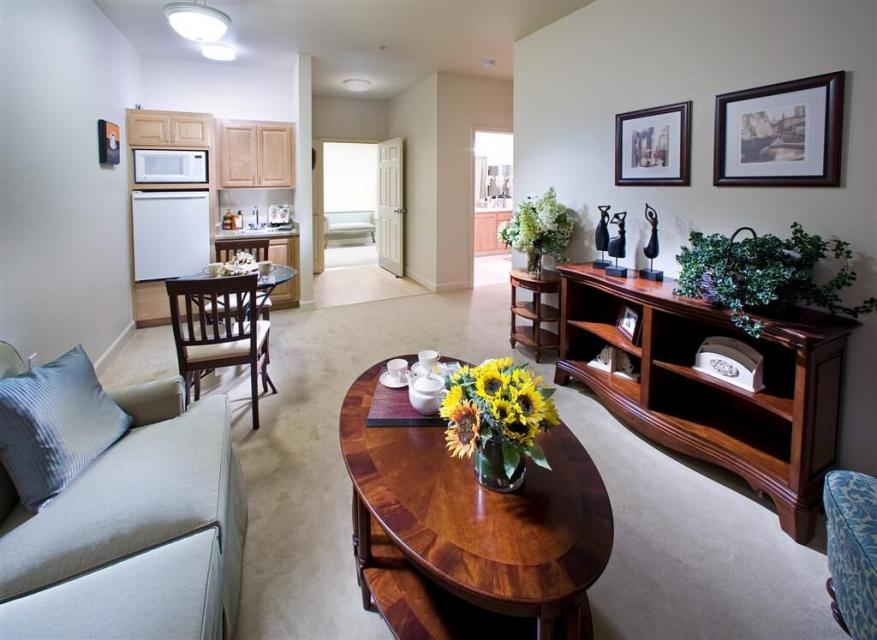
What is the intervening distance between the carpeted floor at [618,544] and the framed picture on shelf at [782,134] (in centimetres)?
153

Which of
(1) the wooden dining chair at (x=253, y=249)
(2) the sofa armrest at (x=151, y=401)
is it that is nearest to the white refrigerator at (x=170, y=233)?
(1) the wooden dining chair at (x=253, y=249)

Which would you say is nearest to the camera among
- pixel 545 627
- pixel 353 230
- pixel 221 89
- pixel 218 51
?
pixel 545 627

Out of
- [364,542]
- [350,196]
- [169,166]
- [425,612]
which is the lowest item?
[425,612]

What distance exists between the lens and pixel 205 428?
191 centimetres

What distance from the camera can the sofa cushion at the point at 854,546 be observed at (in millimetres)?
1317

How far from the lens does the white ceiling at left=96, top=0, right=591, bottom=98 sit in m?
3.88

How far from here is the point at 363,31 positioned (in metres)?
4.50

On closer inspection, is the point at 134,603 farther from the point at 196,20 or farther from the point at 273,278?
the point at 196,20

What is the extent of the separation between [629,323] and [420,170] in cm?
441

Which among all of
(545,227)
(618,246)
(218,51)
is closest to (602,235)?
(618,246)

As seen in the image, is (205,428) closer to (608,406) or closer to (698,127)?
(608,406)

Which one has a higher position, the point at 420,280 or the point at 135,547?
the point at 420,280

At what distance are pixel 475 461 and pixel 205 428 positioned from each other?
1.10m

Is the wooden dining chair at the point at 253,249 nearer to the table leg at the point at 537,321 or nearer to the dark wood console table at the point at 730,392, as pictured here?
the table leg at the point at 537,321
